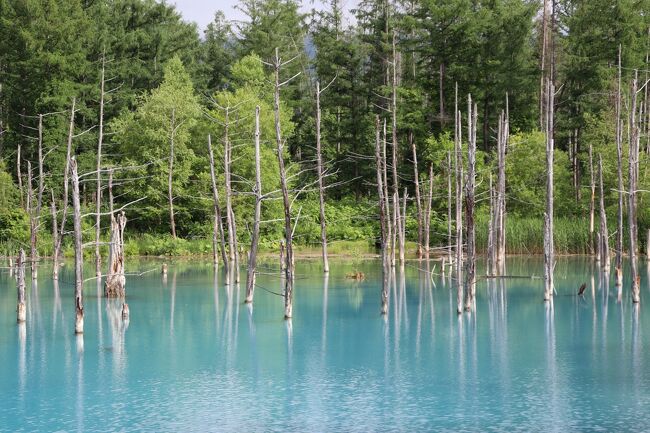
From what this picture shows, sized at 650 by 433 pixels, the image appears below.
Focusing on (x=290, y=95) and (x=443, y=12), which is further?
(x=290, y=95)

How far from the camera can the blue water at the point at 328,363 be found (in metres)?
17.0

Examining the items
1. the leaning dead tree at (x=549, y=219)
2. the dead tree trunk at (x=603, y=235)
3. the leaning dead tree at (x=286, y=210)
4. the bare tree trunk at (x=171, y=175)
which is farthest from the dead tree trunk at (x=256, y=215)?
the bare tree trunk at (x=171, y=175)

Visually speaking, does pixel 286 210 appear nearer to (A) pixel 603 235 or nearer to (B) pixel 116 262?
(B) pixel 116 262

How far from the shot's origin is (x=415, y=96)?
6331 centimetres

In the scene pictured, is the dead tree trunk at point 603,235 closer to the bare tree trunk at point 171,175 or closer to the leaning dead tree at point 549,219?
the leaning dead tree at point 549,219

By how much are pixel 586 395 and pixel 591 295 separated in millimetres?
16415

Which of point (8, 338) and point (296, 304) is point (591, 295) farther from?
point (8, 338)

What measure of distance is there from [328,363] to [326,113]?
46.5m

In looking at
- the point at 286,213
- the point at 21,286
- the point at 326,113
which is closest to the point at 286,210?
the point at 286,213

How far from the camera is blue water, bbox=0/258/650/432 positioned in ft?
55.8

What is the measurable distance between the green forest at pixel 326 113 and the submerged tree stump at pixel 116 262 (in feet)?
55.9

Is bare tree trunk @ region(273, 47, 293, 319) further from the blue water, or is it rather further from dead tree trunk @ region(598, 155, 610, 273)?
dead tree trunk @ region(598, 155, 610, 273)

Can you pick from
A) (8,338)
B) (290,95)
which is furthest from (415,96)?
(8,338)

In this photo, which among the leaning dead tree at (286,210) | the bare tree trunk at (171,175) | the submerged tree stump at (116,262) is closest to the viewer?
the leaning dead tree at (286,210)
